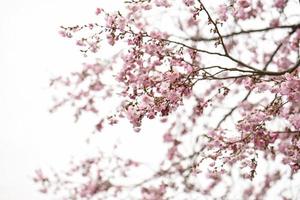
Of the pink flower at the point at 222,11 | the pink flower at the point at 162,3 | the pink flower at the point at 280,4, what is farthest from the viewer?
the pink flower at the point at 162,3

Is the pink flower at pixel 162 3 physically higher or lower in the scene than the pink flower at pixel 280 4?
higher

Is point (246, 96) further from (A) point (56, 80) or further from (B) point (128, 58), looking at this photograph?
(A) point (56, 80)

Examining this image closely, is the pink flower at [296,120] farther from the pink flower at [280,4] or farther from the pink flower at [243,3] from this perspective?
the pink flower at [280,4]

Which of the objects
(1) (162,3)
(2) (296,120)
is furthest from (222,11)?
(2) (296,120)

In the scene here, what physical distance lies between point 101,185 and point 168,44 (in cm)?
270

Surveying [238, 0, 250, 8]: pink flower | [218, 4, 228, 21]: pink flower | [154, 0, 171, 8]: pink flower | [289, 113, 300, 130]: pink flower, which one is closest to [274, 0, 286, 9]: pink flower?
[238, 0, 250, 8]: pink flower

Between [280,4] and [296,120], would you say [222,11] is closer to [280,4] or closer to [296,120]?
[280,4]

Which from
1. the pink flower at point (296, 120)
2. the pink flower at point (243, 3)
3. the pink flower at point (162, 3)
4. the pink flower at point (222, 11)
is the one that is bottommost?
the pink flower at point (296, 120)

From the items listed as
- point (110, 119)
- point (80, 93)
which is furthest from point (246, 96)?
point (80, 93)

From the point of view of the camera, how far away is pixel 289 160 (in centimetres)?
497

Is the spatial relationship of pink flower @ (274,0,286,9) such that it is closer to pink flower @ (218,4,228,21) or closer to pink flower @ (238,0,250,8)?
pink flower @ (238,0,250,8)

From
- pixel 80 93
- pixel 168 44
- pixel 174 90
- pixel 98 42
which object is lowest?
pixel 174 90

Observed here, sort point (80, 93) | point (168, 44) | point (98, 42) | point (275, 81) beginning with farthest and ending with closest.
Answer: point (80, 93) < point (98, 42) < point (168, 44) < point (275, 81)

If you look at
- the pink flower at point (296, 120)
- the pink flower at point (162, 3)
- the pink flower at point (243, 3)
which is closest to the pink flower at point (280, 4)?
the pink flower at point (243, 3)
